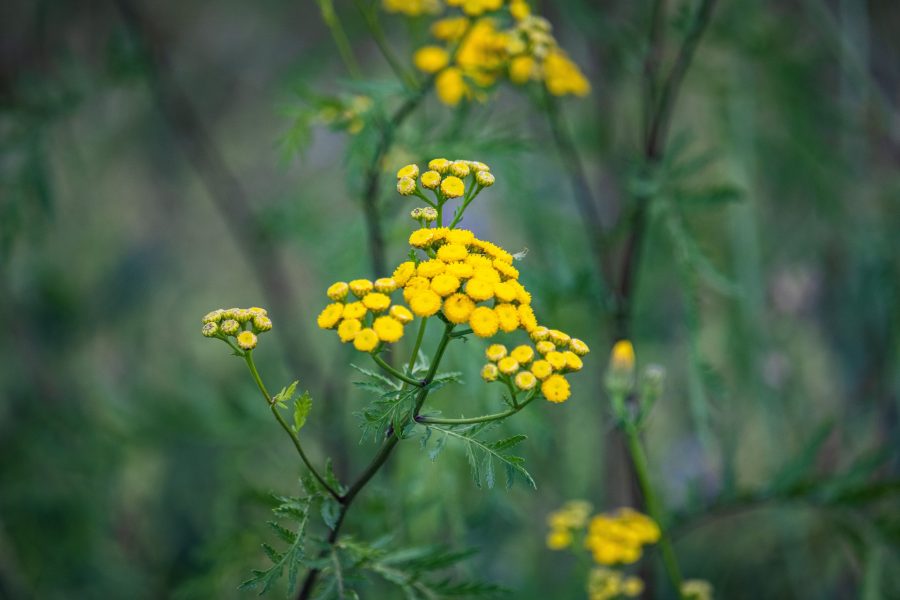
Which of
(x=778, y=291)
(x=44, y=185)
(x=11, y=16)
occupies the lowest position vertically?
(x=778, y=291)

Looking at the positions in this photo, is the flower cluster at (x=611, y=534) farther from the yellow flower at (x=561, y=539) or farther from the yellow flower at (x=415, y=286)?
the yellow flower at (x=415, y=286)

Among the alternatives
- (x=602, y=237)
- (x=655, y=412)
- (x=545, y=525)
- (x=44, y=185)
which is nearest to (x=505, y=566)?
(x=545, y=525)

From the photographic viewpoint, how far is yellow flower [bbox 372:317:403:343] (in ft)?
1.69

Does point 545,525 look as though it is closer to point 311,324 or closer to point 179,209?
point 311,324

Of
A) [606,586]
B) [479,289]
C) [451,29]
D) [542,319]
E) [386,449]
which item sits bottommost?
[606,586]

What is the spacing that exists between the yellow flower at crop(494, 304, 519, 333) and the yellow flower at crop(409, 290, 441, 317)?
0.16 ft

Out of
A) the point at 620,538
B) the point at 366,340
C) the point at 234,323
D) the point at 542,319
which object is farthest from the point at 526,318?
the point at 542,319

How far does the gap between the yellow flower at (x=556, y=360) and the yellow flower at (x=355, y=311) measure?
15 cm

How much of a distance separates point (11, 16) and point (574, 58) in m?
1.70

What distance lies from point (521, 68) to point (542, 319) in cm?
38

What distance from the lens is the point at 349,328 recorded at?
533 mm

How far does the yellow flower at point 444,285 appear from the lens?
1.68 feet

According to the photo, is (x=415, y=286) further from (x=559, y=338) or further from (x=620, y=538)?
(x=620, y=538)

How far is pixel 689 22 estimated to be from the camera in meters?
0.89
